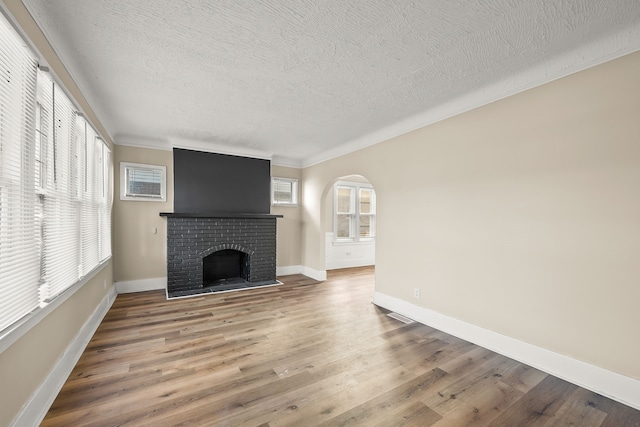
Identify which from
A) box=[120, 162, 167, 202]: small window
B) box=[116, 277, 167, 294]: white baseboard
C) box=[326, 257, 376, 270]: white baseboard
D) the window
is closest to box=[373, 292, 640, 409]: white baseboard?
box=[326, 257, 376, 270]: white baseboard

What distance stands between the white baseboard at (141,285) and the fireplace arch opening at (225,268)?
2.32 ft

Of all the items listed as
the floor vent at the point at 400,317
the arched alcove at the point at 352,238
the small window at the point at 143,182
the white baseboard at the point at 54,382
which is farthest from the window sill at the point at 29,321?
the arched alcove at the point at 352,238

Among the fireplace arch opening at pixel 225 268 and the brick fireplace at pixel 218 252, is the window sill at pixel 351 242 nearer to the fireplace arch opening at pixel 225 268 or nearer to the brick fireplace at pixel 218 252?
the brick fireplace at pixel 218 252

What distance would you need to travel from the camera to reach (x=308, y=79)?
2639 mm

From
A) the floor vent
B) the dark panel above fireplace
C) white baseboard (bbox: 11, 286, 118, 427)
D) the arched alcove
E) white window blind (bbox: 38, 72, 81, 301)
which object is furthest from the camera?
the arched alcove

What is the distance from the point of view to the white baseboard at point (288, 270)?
6.05 metres

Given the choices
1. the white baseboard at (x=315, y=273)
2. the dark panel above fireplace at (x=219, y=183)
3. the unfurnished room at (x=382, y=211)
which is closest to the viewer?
the unfurnished room at (x=382, y=211)

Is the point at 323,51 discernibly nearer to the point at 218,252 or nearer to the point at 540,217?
the point at 540,217

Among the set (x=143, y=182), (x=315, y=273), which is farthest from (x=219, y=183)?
(x=315, y=273)

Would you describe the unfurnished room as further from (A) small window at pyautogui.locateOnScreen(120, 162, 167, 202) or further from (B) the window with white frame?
(A) small window at pyautogui.locateOnScreen(120, 162, 167, 202)

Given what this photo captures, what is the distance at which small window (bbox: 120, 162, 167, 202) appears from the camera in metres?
4.55

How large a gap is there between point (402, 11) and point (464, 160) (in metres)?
1.78

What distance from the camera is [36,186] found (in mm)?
1726

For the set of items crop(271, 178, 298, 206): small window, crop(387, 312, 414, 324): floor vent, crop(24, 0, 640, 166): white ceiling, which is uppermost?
crop(24, 0, 640, 166): white ceiling
